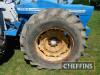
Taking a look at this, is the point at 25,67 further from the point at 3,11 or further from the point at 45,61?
the point at 3,11

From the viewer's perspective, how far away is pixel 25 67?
279 inches

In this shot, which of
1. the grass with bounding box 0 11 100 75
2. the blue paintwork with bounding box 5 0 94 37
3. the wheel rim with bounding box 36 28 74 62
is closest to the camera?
the grass with bounding box 0 11 100 75

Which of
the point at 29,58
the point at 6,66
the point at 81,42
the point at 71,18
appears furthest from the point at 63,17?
the point at 6,66

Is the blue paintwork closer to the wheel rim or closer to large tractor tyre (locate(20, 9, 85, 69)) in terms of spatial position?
large tractor tyre (locate(20, 9, 85, 69))

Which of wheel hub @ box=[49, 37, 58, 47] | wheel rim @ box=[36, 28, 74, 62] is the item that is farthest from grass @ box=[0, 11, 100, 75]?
wheel hub @ box=[49, 37, 58, 47]

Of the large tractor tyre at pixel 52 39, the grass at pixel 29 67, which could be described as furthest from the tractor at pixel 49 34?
the grass at pixel 29 67

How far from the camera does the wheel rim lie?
6949 millimetres

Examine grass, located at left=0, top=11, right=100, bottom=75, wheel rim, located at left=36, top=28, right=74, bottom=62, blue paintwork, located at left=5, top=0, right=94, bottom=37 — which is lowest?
grass, located at left=0, top=11, right=100, bottom=75

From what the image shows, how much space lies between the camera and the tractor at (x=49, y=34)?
22.2 ft

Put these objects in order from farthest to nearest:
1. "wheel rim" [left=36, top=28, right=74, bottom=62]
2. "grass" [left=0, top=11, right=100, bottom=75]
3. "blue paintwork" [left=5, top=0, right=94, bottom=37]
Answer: "blue paintwork" [left=5, top=0, right=94, bottom=37] → "wheel rim" [left=36, top=28, right=74, bottom=62] → "grass" [left=0, top=11, right=100, bottom=75]

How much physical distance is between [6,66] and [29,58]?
2.06 feet

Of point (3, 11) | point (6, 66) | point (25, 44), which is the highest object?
point (3, 11)

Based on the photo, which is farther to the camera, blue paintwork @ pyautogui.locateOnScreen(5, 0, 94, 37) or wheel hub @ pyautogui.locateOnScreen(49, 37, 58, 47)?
blue paintwork @ pyautogui.locateOnScreen(5, 0, 94, 37)

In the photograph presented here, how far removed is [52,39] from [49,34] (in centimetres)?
15
